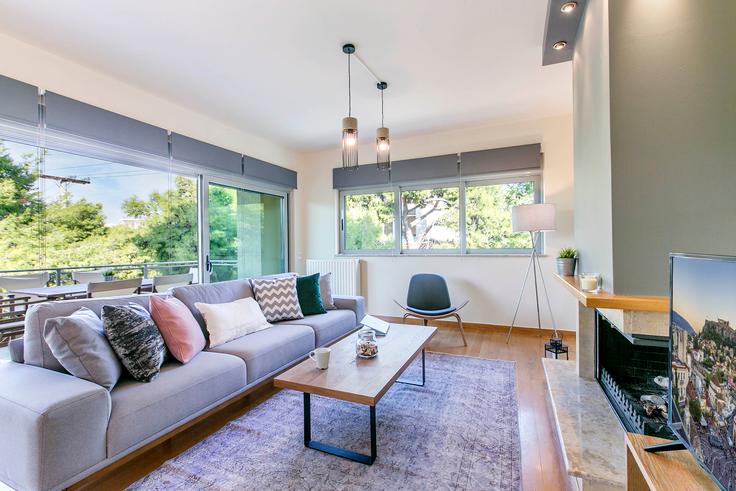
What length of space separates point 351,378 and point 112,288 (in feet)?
6.73

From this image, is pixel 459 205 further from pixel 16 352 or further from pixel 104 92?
pixel 16 352

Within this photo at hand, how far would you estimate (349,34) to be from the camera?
7.50 ft

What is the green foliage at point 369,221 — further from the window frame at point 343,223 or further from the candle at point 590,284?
the candle at point 590,284

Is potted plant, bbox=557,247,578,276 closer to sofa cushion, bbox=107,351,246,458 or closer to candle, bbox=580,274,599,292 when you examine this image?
candle, bbox=580,274,599,292

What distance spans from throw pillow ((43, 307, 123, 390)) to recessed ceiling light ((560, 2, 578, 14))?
3032 millimetres

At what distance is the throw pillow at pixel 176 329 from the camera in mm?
2006

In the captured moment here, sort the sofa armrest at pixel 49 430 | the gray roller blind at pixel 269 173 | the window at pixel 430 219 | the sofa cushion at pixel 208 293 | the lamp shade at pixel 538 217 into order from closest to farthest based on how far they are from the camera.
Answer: the sofa armrest at pixel 49 430, the sofa cushion at pixel 208 293, the lamp shade at pixel 538 217, the gray roller blind at pixel 269 173, the window at pixel 430 219

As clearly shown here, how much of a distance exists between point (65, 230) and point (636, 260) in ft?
12.2

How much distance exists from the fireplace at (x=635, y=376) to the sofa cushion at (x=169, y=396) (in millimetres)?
2088

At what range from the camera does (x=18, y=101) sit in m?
2.29

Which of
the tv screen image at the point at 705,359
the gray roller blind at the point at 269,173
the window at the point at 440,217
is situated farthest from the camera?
the gray roller blind at the point at 269,173

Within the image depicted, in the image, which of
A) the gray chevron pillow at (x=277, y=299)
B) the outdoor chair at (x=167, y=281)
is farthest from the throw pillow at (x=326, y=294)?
the outdoor chair at (x=167, y=281)

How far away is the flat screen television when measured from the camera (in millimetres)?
702

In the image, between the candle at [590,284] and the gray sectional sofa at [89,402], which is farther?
the candle at [590,284]
